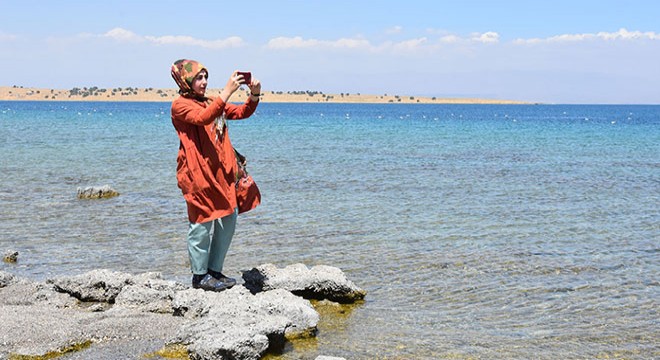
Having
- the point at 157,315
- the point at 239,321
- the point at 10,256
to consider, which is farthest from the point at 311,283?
the point at 10,256

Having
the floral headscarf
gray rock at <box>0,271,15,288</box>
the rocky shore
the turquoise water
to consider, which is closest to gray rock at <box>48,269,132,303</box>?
the rocky shore

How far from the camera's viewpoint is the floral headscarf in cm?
718

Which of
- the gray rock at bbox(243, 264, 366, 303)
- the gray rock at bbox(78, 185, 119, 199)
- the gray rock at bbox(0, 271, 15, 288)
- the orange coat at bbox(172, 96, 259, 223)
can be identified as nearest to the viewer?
the orange coat at bbox(172, 96, 259, 223)

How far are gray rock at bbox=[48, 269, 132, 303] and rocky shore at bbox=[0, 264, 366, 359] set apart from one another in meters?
0.01

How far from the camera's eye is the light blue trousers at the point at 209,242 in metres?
7.34

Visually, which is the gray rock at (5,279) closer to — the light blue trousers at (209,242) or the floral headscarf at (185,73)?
the light blue trousers at (209,242)

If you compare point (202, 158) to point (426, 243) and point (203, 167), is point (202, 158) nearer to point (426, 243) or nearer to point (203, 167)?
point (203, 167)

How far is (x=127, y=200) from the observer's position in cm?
1622

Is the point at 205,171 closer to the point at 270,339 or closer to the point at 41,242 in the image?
the point at 270,339

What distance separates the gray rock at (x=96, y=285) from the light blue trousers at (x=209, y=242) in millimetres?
936

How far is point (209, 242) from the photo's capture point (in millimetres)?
7449

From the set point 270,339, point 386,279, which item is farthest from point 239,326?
point 386,279

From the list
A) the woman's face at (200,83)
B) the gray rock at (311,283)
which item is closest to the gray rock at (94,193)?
the gray rock at (311,283)

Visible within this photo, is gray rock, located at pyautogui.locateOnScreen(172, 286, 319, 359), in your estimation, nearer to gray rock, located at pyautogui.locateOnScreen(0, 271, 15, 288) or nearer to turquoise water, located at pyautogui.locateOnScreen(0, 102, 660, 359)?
turquoise water, located at pyautogui.locateOnScreen(0, 102, 660, 359)
